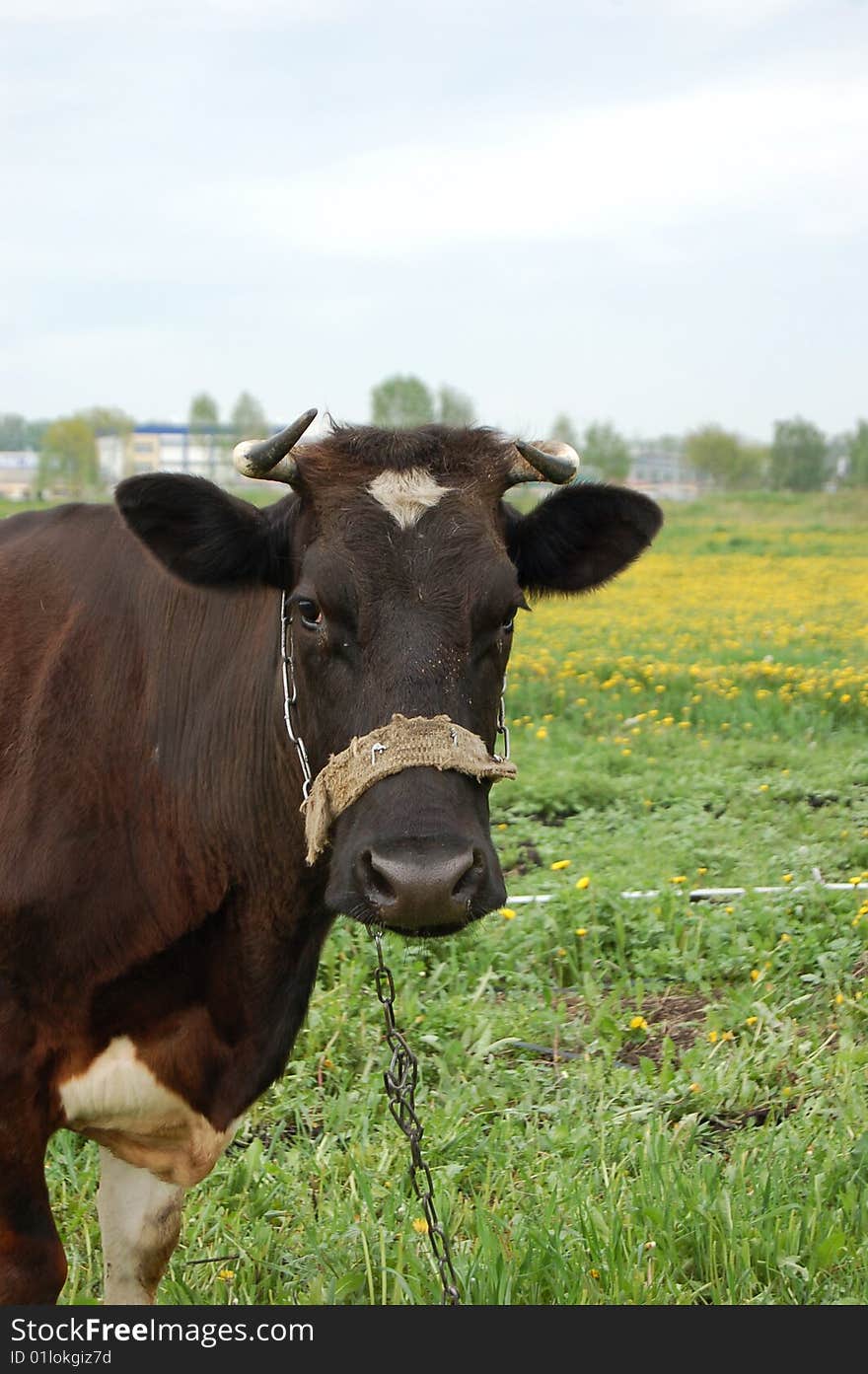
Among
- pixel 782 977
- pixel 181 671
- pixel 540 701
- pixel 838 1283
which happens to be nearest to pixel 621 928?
pixel 782 977

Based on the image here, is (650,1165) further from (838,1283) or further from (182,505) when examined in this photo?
(182,505)

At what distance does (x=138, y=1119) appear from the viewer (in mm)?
3381

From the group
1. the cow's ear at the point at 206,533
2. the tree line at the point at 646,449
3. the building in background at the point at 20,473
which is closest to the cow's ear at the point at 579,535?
the cow's ear at the point at 206,533

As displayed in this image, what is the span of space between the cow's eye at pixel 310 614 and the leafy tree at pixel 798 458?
1051 inches

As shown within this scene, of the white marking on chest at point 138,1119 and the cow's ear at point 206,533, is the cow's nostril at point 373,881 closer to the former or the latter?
the cow's ear at point 206,533

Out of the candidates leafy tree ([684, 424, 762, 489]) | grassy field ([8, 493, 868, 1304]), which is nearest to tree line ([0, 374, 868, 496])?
leafy tree ([684, 424, 762, 489])

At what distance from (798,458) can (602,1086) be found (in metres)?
27.4

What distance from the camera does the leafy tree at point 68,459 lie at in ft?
118

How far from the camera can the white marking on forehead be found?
295 cm

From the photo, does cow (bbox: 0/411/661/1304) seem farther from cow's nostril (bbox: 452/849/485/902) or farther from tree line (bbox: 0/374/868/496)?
tree line (bbox: 0/374/868/496)

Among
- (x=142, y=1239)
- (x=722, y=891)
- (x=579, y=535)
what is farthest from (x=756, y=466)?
(x=142, y=1239)

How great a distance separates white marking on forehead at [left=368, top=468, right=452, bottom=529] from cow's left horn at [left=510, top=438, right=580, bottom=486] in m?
0.32

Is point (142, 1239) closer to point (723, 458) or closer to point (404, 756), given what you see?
point (404, 756)
